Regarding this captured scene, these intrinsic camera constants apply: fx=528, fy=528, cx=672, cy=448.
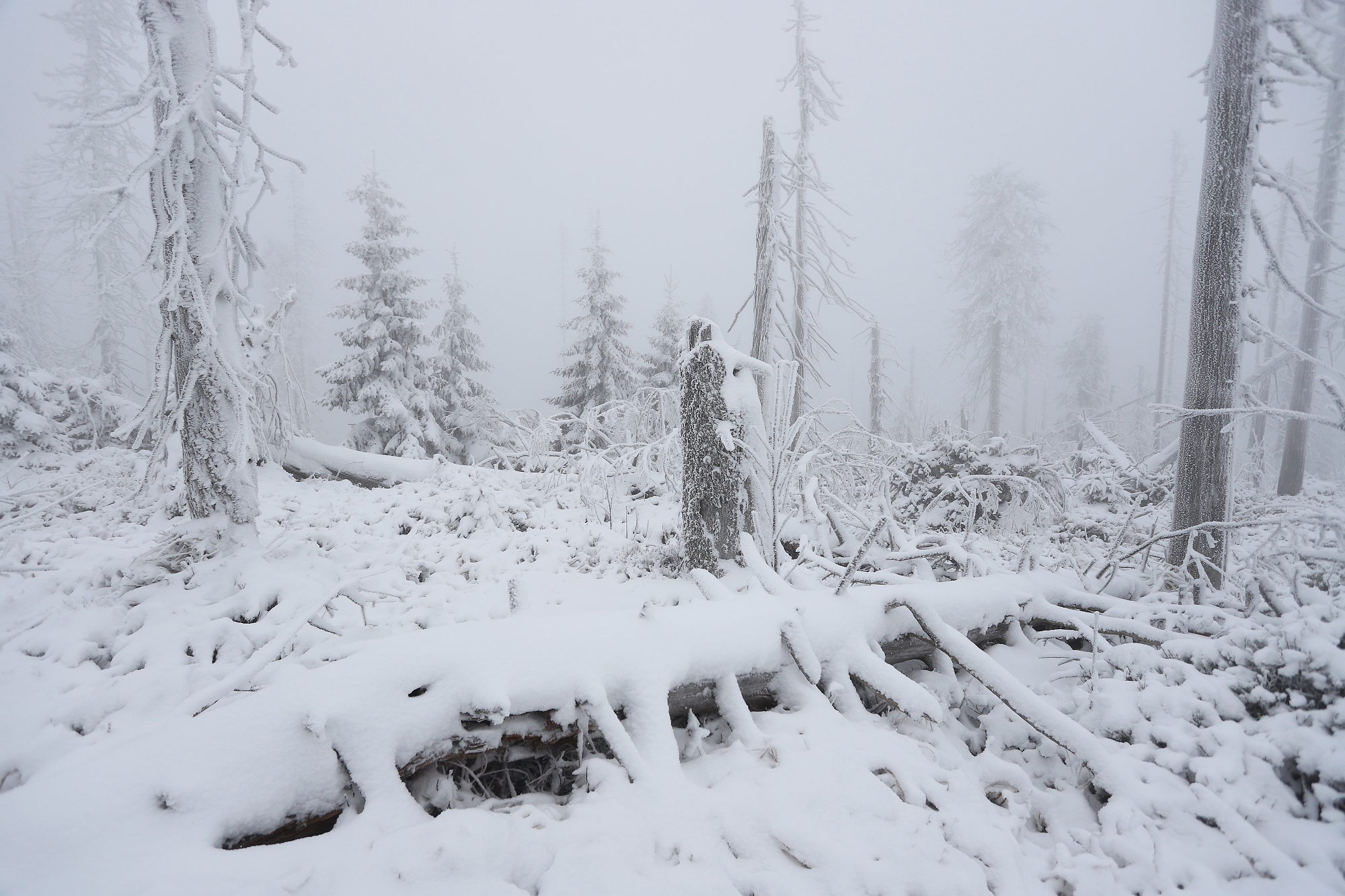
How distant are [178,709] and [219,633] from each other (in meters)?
2.21

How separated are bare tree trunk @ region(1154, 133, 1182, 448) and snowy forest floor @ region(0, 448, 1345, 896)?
115 ft

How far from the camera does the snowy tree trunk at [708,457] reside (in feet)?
13.2

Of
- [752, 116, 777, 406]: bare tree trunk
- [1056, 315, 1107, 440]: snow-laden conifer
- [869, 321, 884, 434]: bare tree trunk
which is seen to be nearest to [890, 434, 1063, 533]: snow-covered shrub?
[752, 116, 777, 406]: bare tree trunk

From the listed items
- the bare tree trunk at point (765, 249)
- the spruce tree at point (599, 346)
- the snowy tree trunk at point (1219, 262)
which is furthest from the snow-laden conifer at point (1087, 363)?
the bare tree trunk at point (765, 249)

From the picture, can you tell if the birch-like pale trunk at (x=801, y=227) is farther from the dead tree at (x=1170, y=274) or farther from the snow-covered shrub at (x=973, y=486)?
the dead tree at (x=1170, y=274)

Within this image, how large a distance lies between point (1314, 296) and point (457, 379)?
2260 cm

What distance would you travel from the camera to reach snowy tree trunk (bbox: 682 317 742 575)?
404cm

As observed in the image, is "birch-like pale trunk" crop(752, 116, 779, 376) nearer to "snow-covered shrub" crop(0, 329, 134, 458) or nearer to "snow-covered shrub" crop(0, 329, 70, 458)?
"snow-covered shrub" crop(0, 329, 134, 458)

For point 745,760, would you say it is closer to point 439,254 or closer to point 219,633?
point 219,633

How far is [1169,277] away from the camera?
31.4 m

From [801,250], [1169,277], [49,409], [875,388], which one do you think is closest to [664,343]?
[875,388]

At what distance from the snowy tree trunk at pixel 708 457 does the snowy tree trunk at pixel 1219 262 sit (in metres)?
3.81

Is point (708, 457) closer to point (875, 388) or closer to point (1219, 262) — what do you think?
point (1219, 262)

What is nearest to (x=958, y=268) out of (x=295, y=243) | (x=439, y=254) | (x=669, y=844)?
(x=669, y=844)
